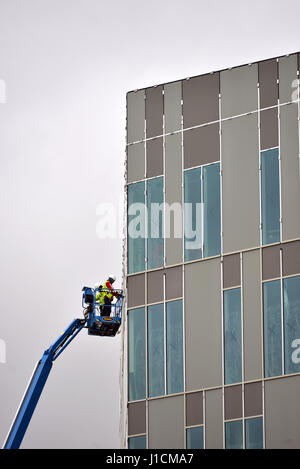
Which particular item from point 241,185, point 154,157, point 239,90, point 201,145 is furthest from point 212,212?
point 239,90

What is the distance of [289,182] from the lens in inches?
2128

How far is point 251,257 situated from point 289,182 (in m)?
3.28

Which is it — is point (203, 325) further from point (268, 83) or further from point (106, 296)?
point (268, 83)

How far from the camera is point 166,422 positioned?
55438mm

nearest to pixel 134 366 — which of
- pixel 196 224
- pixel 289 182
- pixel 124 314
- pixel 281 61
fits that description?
pixel 124 314

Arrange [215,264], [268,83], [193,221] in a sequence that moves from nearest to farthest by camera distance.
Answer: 1. [268,83]
2. [215,264]
3. [193,221]

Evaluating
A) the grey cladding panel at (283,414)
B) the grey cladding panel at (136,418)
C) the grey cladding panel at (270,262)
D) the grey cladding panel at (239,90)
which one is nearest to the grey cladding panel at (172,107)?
the grey cladding panel at (239,90)

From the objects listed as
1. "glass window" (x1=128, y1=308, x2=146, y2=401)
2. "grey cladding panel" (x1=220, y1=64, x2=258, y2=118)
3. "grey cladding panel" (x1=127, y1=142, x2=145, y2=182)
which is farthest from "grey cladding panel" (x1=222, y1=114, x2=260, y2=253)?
"glass window" (x1=128, y1=308, x2=146, y2=401)

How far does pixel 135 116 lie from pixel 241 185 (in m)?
6.46

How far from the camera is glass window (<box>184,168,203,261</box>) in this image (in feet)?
184

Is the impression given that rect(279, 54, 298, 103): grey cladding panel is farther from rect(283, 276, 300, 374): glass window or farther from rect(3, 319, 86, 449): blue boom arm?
rect(3, 319, 86, 449): blue boom arm

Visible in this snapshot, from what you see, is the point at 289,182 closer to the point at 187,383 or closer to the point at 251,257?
the point at 251,257

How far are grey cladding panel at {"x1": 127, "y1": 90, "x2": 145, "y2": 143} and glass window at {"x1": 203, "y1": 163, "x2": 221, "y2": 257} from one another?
4.18 metres

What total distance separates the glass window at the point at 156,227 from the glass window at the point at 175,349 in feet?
7.06
